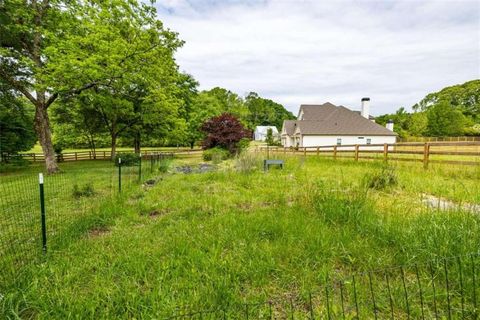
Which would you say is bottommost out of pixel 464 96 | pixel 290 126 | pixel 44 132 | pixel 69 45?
pixel 44 132

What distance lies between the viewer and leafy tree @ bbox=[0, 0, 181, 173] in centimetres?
898

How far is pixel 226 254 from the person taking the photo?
2703 millimetres

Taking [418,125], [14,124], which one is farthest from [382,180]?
[418,125]

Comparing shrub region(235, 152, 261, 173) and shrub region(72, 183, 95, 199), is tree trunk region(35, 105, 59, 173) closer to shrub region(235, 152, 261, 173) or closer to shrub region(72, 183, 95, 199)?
shrub region(72, 183, 95, 199)

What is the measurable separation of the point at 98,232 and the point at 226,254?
7.00 ft

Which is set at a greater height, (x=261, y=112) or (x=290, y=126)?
(x=261, y=112)

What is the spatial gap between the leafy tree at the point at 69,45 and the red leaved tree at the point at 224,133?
7.30m

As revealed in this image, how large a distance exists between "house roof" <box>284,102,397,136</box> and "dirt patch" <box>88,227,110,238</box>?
84.3 feet

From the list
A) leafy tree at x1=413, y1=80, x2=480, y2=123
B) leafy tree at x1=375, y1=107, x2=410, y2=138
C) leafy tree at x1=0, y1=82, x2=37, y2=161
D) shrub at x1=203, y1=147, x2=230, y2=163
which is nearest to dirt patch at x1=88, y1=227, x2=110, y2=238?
shrub at x1=203, y1=147, x2=230, y2=163

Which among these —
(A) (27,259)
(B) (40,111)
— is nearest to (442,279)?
(A) (27,259)

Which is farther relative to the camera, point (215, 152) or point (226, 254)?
point (215, 152)

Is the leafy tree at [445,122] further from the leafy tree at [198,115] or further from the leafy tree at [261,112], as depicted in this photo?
the leafy tree at [198,115]

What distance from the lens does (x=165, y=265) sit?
8.14ft

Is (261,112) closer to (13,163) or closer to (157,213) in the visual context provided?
(13,163)
